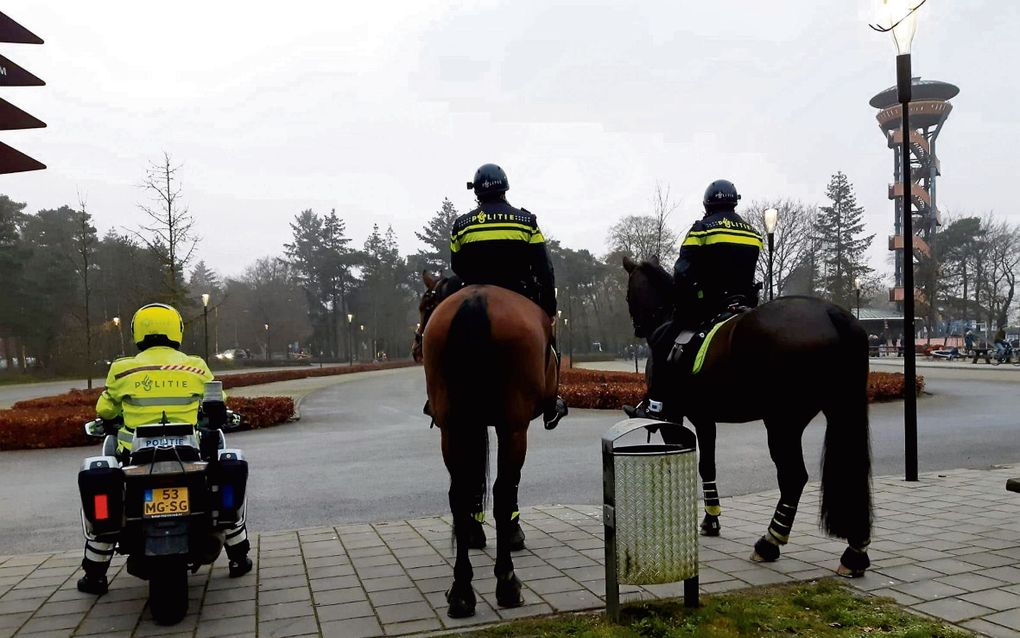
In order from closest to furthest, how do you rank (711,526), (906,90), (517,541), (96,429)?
(96,429) → (517,541) → (711,526) → (906,90)

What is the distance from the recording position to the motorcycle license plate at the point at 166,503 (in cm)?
415

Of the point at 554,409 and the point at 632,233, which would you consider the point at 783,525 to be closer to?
the point at 554,409

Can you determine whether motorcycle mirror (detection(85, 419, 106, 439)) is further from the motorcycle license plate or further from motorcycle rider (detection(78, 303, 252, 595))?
the motorcycle license plate

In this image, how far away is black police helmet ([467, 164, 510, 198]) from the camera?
5199 millimetres

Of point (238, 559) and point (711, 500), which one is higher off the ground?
point (711, 500)

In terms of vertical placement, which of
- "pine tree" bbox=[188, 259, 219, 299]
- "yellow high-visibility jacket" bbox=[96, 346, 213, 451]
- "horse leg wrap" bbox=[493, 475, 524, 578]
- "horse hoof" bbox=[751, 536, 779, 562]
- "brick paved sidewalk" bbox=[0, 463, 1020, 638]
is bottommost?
"brick paved sidewalk" bbox=[0, 463, 1020, 638]

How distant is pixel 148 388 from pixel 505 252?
2518 mm

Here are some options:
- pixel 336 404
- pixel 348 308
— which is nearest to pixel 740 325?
pixel 336 404

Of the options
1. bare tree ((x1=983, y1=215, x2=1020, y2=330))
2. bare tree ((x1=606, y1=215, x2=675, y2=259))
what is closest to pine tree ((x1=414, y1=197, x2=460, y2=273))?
bare tree ((x1=606, y1=215, x2=675, y2=259))

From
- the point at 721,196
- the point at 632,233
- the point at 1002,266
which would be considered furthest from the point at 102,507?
the point at 1002,266

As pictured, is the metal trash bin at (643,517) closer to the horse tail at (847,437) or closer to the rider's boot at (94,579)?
the horse tail at (847,437)

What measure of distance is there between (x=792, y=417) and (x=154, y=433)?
4.28 meters

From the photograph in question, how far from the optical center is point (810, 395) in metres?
4.86

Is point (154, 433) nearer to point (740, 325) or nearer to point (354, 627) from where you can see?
point (354, 627)
